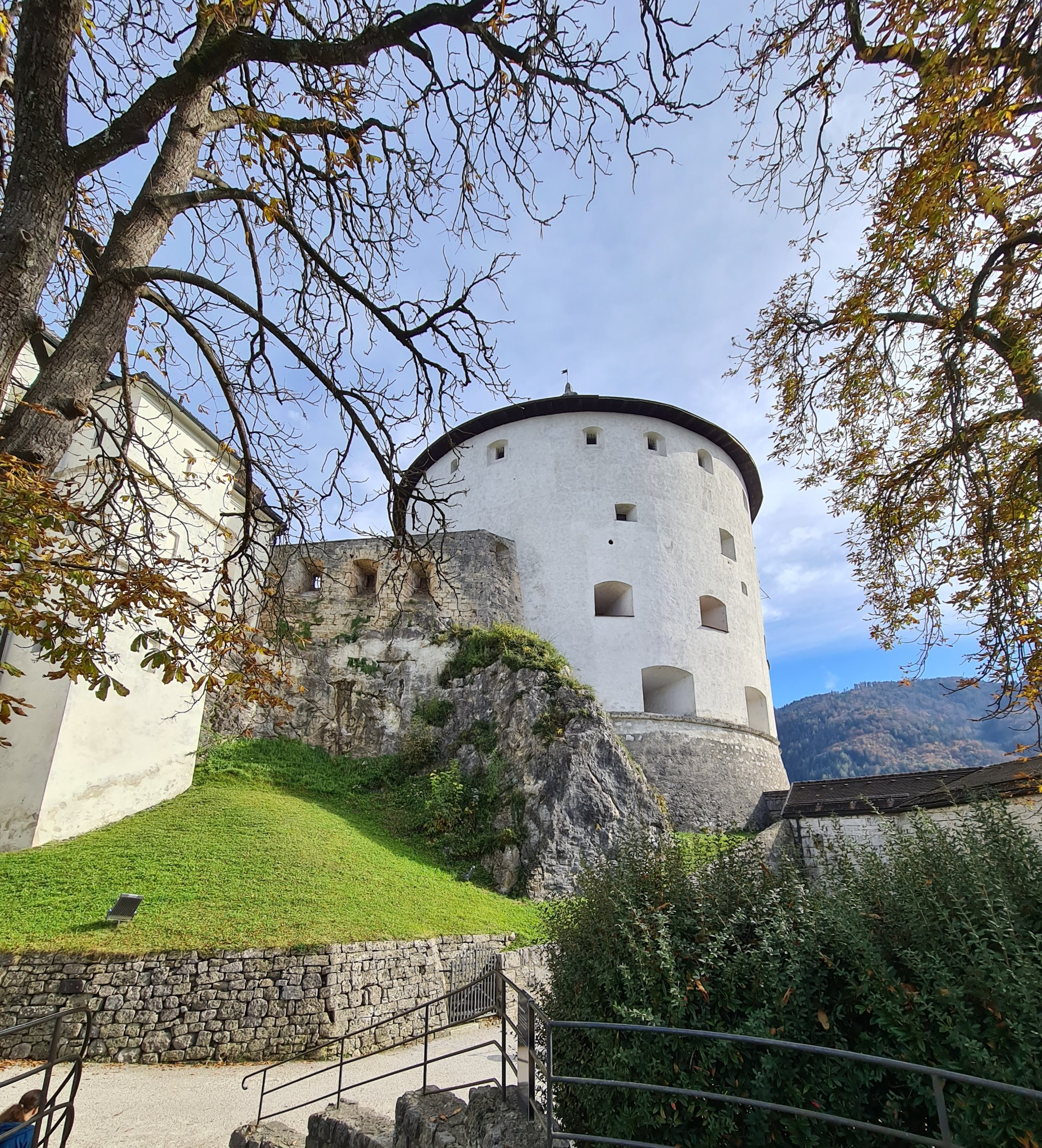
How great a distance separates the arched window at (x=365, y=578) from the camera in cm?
1858

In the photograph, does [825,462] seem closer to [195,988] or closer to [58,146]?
[58,146]

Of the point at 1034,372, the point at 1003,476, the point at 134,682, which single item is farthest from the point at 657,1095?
the point at 134,682

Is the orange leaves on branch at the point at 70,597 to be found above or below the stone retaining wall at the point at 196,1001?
above

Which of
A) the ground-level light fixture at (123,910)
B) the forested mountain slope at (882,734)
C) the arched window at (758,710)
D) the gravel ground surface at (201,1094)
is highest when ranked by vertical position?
the forested mountain slope at (882,734)

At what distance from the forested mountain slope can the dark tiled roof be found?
58.2 m

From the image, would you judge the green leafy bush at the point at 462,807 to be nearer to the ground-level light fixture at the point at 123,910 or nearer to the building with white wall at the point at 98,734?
the building with white wall at the point at 98,734

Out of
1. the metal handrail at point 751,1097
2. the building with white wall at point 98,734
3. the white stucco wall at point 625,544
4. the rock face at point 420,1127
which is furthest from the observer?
the white stucco wall at point 625,544

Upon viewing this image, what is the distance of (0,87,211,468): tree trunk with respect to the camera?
3797mm

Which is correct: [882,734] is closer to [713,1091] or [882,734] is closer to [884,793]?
[884,793]

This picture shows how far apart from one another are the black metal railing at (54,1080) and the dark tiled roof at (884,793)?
345 inches

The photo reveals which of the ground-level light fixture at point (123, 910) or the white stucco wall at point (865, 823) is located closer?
the white stucco wall at point (865, 823)

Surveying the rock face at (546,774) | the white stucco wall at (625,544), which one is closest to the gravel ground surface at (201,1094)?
the rock face at (546,774)

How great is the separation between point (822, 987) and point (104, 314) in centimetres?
536

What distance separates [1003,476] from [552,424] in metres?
15.5
